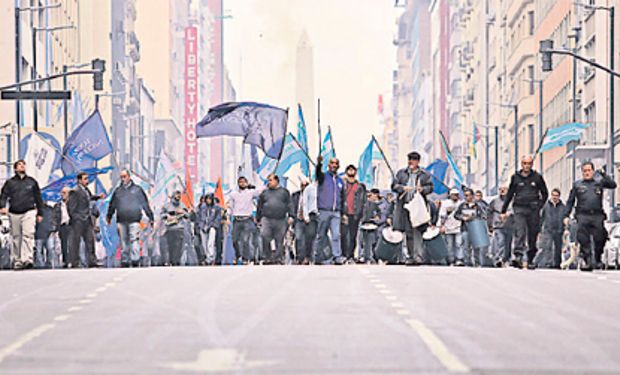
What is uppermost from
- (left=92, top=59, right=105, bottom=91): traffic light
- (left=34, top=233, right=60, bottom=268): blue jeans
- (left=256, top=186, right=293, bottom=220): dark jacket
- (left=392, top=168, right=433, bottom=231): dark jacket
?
(left=92, top=59, right=105, bottom=91): traffic light

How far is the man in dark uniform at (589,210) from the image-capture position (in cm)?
2389

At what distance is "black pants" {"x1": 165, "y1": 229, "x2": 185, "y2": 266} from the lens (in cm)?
3164

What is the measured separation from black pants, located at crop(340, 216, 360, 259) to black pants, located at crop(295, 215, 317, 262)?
924 millimetres

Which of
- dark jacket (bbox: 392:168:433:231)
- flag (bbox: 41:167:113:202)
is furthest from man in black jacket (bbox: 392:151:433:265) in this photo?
flag (bbox: 41:167:113:202)

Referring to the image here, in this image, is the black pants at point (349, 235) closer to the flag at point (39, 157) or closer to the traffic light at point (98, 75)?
the flag at point (39, 157)

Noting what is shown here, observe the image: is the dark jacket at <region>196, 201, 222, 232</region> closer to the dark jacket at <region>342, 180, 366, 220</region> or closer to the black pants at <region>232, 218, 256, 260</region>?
the black pants at <region>232, 218, 256, 260</region>

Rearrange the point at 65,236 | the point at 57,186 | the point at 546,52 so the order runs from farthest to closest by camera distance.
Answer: the point at 546,52 < the point at 57,186 < the point at 65,236

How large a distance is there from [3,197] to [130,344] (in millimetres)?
14202

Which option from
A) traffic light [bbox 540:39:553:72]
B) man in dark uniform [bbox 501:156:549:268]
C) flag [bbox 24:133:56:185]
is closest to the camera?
man in dark uniform [bbox 501:156:549:268]

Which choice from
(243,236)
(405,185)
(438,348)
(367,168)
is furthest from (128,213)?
(438,348)

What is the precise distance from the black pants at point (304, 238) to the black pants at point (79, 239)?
340 cm

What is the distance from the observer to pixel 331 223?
1071 inches

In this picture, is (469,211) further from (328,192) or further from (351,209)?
(328,192)

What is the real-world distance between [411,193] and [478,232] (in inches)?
231
